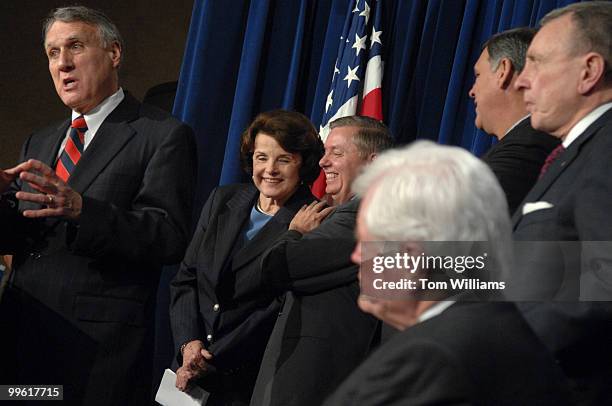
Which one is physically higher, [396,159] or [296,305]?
[396,159]

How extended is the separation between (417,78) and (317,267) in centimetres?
177

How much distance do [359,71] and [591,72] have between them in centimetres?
210

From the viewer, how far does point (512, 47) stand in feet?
9.05

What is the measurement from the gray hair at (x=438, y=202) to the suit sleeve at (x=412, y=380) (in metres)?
0.20

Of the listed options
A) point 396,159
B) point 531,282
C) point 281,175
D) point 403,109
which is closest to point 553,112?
point 531,282

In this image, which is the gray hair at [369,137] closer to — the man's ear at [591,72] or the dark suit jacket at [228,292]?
the dark suit jacket at [228,292]

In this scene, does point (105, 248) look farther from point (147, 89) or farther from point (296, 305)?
point (147, 89)

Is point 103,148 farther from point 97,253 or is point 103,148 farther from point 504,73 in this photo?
point 504,73

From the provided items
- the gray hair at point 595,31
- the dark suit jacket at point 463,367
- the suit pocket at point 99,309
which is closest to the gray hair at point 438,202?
the dark suit jacket at point 463,367

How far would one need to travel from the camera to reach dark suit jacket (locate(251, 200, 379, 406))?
2.75m

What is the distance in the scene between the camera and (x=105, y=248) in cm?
290

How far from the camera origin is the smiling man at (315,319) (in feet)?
9.02

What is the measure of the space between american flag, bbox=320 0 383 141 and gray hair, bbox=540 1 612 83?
1.98 metres

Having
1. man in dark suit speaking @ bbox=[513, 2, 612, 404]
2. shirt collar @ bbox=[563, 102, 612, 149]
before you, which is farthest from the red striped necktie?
shirt collar @ bbox=[563, 102, 612, 149]
